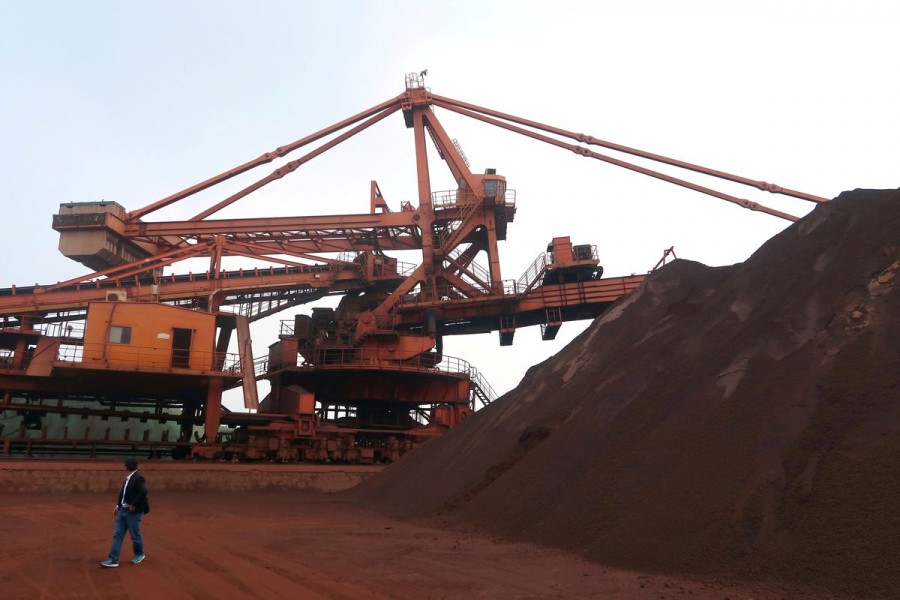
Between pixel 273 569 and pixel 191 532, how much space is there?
11.7 feet

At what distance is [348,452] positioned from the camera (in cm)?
1908

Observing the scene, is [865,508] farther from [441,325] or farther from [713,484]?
[441,325]

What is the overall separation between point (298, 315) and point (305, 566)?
16.9 metres

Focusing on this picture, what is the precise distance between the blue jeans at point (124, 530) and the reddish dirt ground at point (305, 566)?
169 millimetres

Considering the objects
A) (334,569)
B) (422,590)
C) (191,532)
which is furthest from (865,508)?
(191,532)

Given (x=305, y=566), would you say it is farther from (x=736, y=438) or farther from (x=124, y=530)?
(x=736, y=438)

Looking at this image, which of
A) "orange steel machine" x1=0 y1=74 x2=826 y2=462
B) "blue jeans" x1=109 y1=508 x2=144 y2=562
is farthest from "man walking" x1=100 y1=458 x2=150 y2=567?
"orange steel machine" x1=0 y1=74 x2=826 y2=462

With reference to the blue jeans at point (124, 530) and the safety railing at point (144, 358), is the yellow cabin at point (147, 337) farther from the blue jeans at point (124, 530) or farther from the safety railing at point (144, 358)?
the blue jeans at point (124, 530)

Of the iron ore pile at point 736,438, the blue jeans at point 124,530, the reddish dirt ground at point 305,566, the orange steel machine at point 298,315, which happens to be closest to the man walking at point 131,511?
the blue jeans at point 124,530

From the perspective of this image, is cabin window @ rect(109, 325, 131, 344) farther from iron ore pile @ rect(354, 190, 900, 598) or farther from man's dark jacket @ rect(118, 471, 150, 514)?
man's dark jacket @ rect(118, 471, 150, 514)

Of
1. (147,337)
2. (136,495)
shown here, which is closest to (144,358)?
(147,337)

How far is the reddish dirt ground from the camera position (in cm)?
490

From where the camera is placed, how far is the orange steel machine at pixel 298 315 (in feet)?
55.8

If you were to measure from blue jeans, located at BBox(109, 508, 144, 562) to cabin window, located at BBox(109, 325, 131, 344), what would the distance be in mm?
11836
